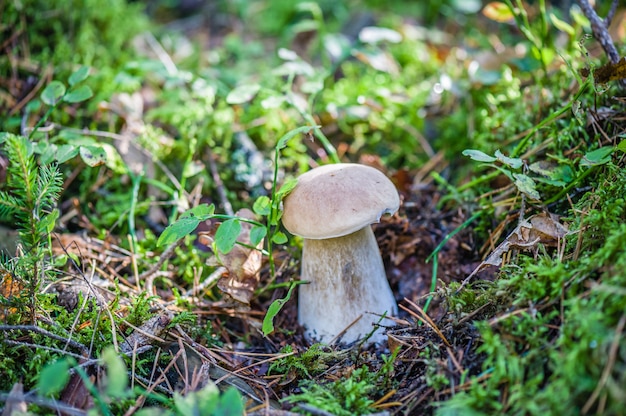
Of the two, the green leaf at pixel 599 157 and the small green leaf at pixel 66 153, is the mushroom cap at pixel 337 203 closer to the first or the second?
the green leaf at pixel 599 157

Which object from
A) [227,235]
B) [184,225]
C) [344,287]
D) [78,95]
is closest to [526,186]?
[344,287]

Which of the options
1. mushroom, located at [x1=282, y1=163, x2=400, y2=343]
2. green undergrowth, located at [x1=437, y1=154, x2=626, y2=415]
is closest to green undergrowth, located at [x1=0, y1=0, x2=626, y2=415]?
green undergrowth, located at [x1=437, y1=154, x2=626, y2=415]

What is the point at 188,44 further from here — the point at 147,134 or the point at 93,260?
the point at 93,260

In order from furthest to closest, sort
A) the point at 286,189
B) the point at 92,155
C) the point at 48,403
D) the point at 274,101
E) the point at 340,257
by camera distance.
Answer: the point at 274,101 < the point at 92,155 < the point at 340,257 < the point at 286,189 < the point at 48,403

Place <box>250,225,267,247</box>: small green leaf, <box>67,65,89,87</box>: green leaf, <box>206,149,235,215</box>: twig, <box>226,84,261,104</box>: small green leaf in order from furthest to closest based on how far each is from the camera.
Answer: <box>206,149,235,215</box>: twig
<box>226,84,261,104</box>: small green leaf
<box>67,65,89,87</box>: green leaf
<box>250,225,267,247</box>: small green leaf

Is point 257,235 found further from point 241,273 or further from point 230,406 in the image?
point 230,406

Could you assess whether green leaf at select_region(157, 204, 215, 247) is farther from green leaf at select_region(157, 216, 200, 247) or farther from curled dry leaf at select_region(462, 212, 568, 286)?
curled dry leaf at select_region(462, 212, 568, 286)
